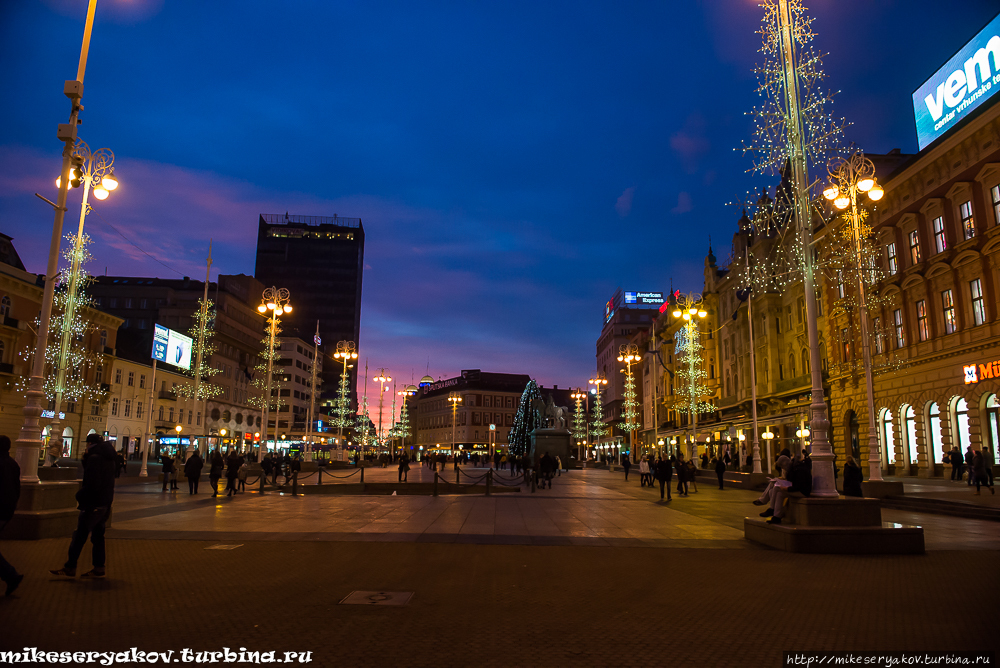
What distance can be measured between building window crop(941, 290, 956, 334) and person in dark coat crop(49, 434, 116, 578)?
34.4 meters

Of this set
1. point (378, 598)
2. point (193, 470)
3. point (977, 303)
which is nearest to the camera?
point (378, 598)

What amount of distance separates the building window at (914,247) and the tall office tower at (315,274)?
442ft

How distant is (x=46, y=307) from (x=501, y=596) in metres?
11.9

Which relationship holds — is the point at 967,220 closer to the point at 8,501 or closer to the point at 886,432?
the point at 886,432

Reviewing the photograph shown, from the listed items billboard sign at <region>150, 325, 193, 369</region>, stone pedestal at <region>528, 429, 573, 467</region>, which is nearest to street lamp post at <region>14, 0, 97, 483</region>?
stone pedestal at <region>528, 429, 573, 467</region>

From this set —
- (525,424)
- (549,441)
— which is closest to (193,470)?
(549,441)

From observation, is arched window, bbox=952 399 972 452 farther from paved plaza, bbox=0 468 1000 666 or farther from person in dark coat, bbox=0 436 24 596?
person in dark coat, bbox=0 436 24 596

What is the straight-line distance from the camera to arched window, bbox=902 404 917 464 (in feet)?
108

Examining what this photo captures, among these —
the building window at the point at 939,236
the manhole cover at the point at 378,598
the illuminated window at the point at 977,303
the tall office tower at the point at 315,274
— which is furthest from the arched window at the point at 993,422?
the tall office tower at the point at 315,274

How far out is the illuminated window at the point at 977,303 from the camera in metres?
27.8

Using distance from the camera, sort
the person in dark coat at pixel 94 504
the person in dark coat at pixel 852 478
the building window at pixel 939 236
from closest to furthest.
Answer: the person in dark coat at pixel 94 504
the person in dark coat at pixel 852 478
the building window at pixel 939 236

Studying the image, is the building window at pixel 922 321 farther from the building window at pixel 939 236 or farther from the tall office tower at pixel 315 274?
the tall office tower at pixel 315 274

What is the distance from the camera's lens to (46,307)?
1321 centimetres

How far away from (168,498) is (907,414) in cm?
3558
